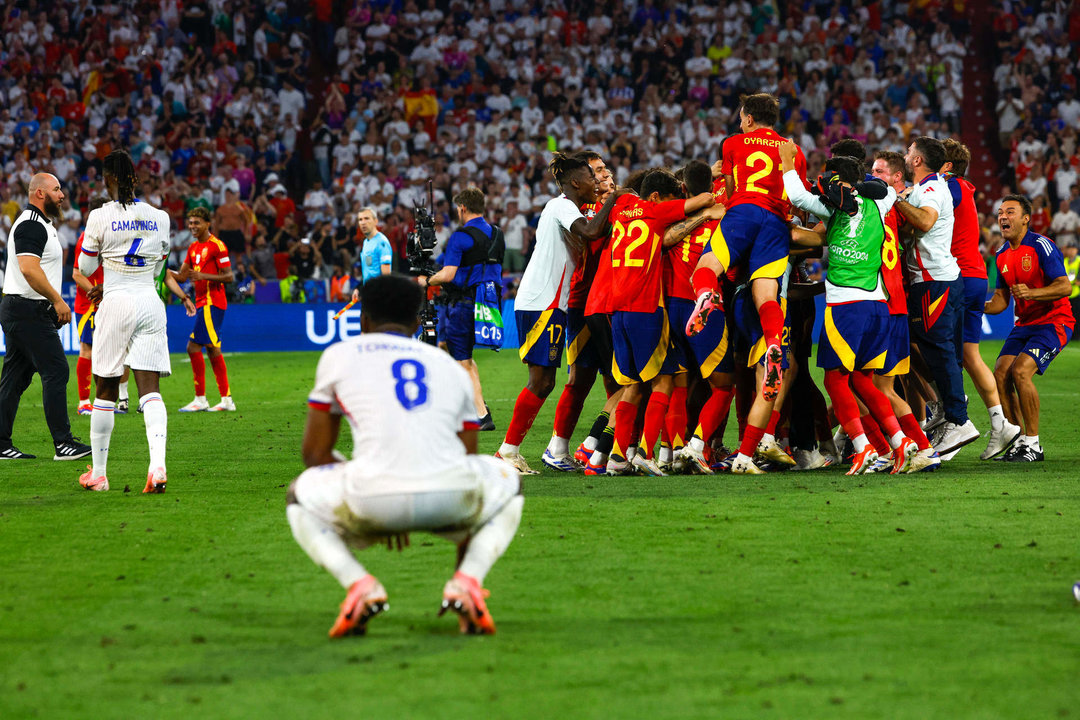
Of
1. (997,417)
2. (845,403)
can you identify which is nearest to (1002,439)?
(997,417)

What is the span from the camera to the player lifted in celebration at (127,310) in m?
8.00

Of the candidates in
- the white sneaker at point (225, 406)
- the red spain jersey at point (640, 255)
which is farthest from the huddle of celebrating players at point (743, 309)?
the white sneaker at point (225, 406)

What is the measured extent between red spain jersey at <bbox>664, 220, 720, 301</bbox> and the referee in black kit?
4.38m

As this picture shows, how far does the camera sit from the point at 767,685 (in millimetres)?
3924

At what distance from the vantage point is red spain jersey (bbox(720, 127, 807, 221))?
8828 mm

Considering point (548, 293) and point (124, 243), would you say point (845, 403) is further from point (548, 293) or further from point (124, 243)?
point (124, 243)

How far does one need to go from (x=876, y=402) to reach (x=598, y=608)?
4.34 meters

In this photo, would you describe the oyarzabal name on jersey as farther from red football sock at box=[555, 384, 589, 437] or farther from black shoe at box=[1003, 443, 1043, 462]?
black shoe at box=[1003, 443, 1043, 462]

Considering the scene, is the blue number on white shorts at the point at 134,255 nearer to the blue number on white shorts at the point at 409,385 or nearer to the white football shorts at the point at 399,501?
the white football shorts at the point at 399,501

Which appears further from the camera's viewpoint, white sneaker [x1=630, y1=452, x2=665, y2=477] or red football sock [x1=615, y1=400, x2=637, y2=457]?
white sneaker [x1=630, y1=452, x2=665, y2=477]

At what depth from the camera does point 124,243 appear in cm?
805

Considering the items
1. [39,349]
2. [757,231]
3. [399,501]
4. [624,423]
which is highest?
[757,231]

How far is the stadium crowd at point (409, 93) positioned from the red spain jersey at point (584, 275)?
50.8 ft

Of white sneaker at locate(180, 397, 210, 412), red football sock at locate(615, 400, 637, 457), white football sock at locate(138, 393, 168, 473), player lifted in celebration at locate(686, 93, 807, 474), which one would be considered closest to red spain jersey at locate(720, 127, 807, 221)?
player lifted in celebration at locate(686, 93, 807, 474)
